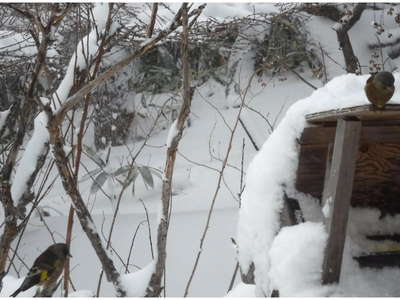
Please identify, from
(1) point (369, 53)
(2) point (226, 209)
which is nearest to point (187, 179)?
(2) point (226, 209)

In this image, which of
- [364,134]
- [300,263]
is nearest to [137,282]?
[300,263]

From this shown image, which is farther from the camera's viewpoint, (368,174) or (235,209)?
(235,209)

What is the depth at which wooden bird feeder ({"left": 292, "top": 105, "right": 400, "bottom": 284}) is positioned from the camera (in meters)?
1.04

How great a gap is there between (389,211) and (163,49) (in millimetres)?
3754

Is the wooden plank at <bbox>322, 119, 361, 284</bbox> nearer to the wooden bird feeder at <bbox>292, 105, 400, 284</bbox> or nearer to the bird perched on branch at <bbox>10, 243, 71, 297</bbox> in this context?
the wooden bird feeder at <bbox>292, 105, 400, 284</bbox>

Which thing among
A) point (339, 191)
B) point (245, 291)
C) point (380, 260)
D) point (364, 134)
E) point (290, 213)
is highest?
point (364, 134)

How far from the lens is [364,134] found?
1188 mm

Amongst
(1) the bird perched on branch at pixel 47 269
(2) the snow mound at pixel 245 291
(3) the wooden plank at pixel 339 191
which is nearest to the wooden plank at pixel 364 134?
(3) the wooden plank at pixel 339 191

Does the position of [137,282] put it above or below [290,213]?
below

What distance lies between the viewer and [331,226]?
1.08m

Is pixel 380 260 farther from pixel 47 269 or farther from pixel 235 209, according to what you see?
pixel 235 209

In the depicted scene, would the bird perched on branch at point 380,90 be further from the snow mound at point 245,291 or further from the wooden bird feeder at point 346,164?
the snow mound at point 245,291

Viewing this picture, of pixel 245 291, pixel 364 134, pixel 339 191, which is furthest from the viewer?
pixel 245 291

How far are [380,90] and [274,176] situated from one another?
18.6 inches
